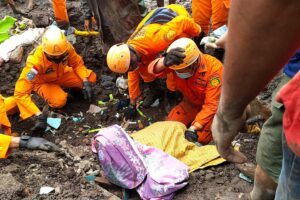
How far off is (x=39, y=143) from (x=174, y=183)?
185 centimetres

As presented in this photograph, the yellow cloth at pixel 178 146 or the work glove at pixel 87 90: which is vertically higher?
the yellow cloth at pixel 178 146

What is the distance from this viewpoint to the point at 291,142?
1088 millimetres

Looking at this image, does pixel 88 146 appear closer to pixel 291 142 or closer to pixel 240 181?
pixel 240 181

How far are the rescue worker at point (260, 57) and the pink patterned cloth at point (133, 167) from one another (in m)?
2.37

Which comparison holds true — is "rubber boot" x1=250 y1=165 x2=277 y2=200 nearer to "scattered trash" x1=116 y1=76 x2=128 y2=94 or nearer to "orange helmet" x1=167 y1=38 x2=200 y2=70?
"orange helmet" x1=167 y1=38 x2=200 y2=70

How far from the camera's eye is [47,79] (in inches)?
235

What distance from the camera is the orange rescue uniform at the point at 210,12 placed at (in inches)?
204

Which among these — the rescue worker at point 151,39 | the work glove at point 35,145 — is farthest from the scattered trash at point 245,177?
the work glove at point 35,145

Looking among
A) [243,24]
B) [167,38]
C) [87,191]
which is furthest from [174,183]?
[243,24]

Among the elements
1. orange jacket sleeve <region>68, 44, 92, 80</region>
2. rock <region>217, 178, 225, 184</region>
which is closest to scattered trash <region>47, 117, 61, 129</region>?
orange jacket sleeve <region>68, 44, 92, 80</region>

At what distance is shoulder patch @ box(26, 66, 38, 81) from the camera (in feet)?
17.8

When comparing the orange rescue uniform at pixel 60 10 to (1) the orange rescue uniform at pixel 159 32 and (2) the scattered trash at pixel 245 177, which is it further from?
(2) the scattered trash at pixel 245 177

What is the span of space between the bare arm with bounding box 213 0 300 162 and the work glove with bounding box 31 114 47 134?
177 inches

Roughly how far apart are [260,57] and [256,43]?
4 centimetres
